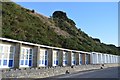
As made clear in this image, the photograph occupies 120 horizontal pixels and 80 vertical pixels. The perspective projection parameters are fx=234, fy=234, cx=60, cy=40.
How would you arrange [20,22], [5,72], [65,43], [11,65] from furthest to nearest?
[65,43] < [20,22] < [11,65] < [5,72]

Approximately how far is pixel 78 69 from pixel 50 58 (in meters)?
4.69

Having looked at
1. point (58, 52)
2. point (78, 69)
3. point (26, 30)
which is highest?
point (26, 30)

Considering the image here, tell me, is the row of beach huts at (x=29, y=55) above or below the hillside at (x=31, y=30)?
below

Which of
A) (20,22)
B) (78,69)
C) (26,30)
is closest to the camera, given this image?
(78,69)

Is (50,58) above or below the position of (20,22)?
below

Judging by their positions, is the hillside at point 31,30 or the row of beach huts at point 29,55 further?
the hillside at point 31,30

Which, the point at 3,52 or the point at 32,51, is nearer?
the point at 3,52

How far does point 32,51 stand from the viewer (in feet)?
87.7

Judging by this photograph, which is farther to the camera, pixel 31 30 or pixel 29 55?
pixel 31 30

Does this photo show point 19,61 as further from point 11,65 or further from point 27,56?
point 27,56

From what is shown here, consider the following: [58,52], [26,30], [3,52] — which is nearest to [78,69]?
[58,52]

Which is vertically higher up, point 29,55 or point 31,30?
point 31,30

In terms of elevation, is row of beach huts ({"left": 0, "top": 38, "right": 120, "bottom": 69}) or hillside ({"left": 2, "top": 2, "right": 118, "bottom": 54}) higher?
hillside ({"left": 2, "top": 2, "right": 118, "bottom": 54})

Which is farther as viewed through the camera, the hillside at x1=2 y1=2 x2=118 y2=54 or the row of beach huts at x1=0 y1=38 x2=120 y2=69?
the hillside at x1=2 y1=2 x2=118 y2=54
